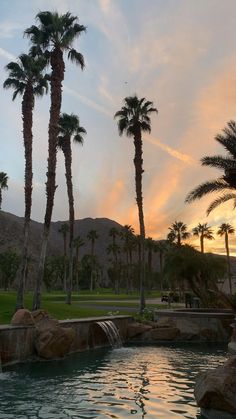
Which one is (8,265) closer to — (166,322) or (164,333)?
(166,322)

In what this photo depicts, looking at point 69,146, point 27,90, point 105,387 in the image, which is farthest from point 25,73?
point 105,387

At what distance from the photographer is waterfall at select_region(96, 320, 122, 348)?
2245 cm

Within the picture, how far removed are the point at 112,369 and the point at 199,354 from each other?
221 inches

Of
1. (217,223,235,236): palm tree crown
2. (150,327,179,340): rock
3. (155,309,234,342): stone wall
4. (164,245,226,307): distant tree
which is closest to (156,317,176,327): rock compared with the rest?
(155,309,234,342): stone wall

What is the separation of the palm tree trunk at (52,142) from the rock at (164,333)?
696 centimetres

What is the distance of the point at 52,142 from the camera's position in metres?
29.2

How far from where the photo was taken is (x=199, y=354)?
1984cm

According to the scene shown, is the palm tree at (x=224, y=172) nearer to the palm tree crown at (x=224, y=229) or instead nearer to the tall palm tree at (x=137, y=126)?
the tall palm tree at (x=137, y=126)

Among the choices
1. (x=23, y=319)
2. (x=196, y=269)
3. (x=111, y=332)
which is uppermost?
(x=196, y=269)

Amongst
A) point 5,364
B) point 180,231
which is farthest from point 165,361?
point 180,231

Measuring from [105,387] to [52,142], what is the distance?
19274 mm

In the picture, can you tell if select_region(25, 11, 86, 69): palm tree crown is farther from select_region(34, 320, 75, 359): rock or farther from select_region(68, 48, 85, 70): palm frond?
select_region(34, 320, 75, 359): rock

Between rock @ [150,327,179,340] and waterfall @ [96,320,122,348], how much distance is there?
2258 millimetres

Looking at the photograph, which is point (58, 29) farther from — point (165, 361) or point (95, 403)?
point (95, 403)
